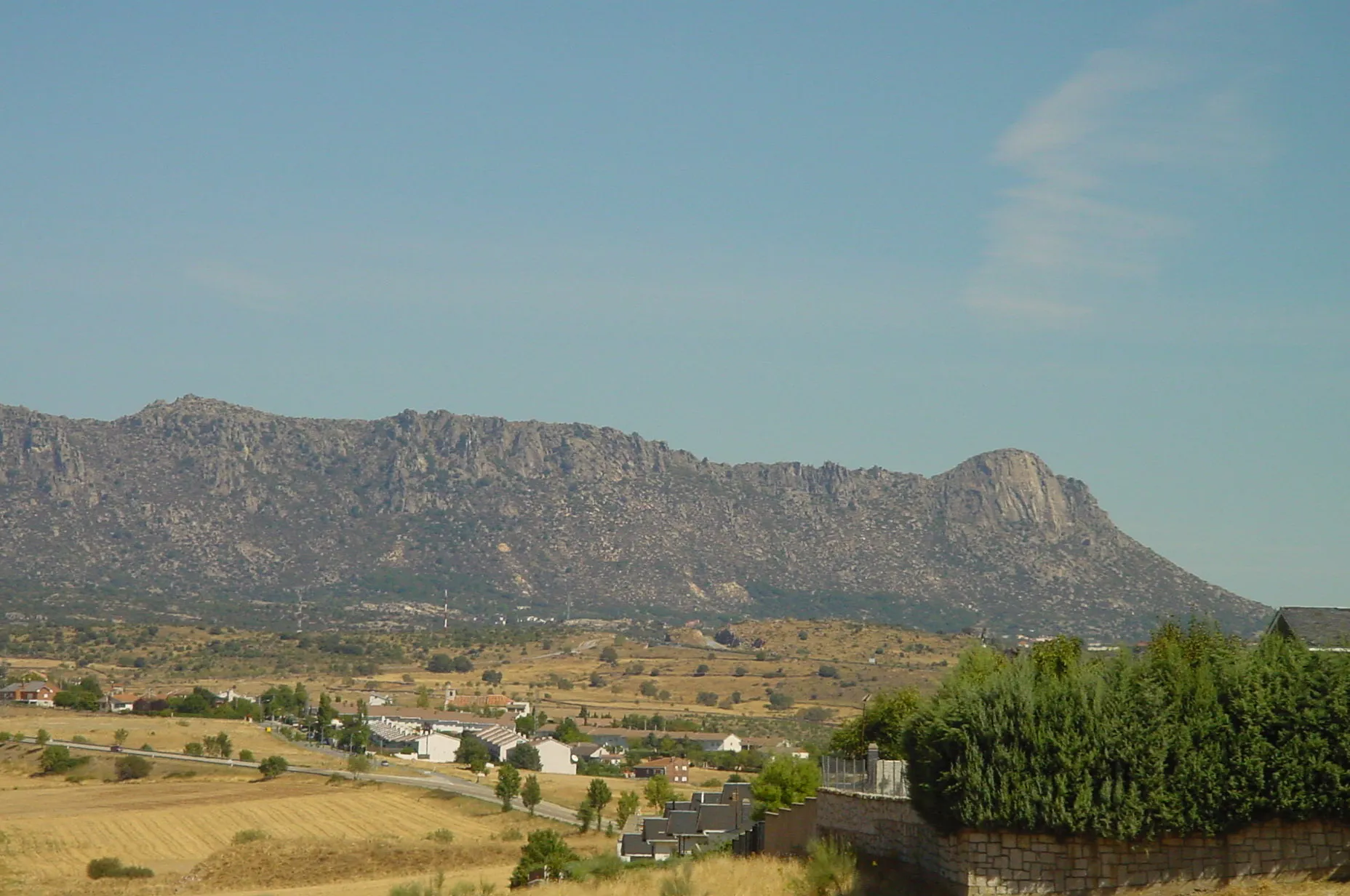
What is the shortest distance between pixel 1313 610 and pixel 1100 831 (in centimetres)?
991

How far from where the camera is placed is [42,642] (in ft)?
650

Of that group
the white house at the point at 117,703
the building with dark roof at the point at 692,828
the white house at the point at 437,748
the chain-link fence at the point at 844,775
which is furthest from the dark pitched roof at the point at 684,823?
the white house at the point at 117,703

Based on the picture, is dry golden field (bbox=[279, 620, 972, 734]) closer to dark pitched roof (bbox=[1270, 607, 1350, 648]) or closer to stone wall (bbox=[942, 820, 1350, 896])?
dark pitched roof (bbox=[1270, 607, 1350, 648])

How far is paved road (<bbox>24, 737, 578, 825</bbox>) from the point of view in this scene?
8944cm

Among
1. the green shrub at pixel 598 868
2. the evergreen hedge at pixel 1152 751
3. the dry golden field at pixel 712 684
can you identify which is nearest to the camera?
the evergreen hedge at pixel 1152 751

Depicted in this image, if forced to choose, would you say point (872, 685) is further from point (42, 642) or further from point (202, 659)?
point (42, 642)

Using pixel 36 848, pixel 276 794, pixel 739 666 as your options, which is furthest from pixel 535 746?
pixel 739 666

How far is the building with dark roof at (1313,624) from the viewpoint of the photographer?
2850 cm

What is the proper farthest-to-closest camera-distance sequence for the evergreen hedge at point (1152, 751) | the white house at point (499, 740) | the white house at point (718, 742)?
1. the white house at point (499, 740)
2. the white house at point (718, 742)
3. the evergreen hedge at point (1152, 751)

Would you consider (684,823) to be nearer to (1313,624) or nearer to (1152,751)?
(1313,624)

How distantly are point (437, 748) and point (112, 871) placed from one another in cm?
6034

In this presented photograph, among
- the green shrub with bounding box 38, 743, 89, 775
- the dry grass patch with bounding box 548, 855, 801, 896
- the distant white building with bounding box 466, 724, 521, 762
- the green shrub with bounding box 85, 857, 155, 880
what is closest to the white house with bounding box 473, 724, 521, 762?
the distant white building with bounding box 466, 724, 521, 762

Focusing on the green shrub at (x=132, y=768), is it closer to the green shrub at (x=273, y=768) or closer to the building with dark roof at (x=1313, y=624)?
the green shrub at (x=273, y=768)

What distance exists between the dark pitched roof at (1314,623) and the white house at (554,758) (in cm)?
8814
